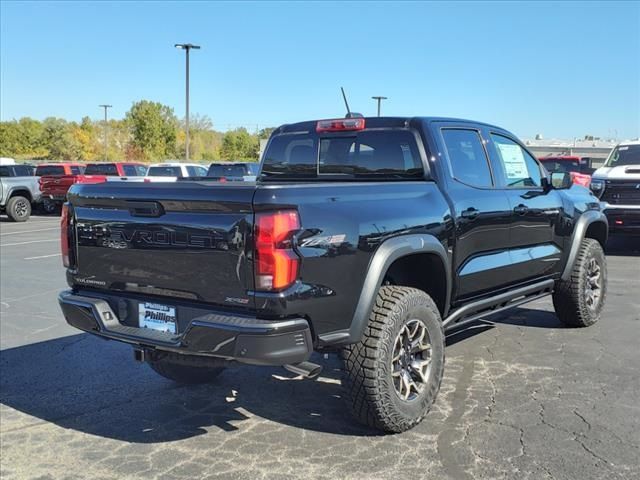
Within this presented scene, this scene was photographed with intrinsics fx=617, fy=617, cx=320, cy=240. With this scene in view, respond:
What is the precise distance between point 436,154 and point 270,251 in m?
1.80

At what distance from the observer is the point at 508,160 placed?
5082 mm

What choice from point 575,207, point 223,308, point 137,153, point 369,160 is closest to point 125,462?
point 223,308

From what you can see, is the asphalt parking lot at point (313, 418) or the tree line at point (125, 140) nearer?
the asphalt parking lot at point (313, 418)

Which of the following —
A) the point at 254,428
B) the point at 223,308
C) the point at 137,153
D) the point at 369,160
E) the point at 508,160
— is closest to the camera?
the point at 223,308

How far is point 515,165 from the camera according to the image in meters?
5.17

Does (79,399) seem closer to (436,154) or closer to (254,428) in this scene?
(254,428)

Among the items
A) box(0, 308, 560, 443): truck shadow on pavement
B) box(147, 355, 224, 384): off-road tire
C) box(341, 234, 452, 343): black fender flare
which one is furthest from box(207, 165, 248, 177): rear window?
box(341, 234, 452, 343): black fender flare

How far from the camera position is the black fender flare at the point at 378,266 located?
3.34 m

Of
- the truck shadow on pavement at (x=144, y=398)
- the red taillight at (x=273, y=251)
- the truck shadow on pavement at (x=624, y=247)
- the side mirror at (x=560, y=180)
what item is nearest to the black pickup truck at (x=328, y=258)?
the red taillight at (x=273, y=251)

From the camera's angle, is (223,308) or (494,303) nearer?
(223,308)

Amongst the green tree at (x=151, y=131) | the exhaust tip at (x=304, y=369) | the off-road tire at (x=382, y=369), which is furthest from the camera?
the green tree at (x=151, y=131)

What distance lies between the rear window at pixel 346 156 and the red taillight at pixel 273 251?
1576 mm

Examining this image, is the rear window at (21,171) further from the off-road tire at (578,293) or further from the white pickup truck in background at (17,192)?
the off-road tire at (578,293)

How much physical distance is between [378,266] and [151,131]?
64687 millimetres
